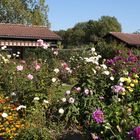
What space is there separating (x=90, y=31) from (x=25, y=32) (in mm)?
60254

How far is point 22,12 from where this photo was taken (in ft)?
200

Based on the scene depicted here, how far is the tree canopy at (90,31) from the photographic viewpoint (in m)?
102

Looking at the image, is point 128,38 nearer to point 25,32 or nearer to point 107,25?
point 25,32

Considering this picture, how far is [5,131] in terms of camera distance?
764 centimetres

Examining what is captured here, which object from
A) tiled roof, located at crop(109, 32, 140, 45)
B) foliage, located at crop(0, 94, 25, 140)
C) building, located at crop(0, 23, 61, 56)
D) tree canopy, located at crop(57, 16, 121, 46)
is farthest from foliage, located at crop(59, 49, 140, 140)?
tree canopy, located at crop(57, 16, 121, 46)

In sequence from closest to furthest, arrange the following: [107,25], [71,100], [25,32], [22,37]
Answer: [71,100], [22,37], [25,32], [107,25]

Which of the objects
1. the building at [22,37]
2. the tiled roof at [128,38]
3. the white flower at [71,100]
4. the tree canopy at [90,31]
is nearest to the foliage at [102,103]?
the white flower at [71,100]

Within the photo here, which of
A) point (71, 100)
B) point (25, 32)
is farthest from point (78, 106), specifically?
point (25, 32)

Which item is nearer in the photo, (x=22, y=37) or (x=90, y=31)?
(x=22, y=37)

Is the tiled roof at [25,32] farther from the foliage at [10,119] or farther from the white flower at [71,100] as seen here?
the white flower at [71,100]

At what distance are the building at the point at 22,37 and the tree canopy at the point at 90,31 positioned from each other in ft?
177

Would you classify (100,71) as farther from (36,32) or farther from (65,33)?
(65,33)

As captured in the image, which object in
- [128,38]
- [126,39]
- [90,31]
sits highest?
[128,38]

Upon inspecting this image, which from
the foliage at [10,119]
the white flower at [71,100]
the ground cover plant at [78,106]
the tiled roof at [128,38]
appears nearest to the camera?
the ground cover plant at [78,106]
